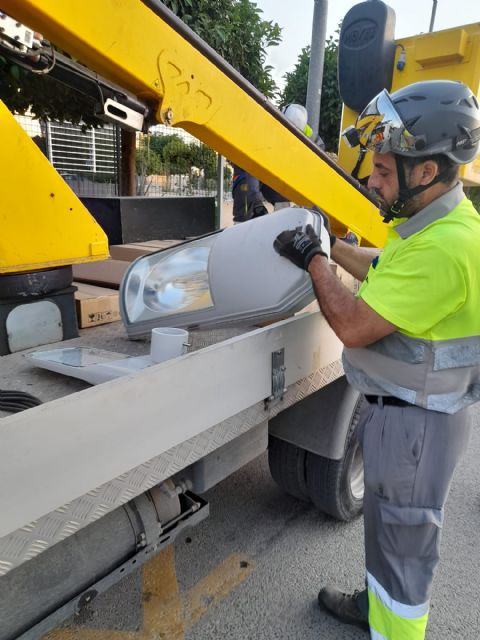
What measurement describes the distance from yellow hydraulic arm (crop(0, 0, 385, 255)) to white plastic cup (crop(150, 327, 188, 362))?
0.85 meters

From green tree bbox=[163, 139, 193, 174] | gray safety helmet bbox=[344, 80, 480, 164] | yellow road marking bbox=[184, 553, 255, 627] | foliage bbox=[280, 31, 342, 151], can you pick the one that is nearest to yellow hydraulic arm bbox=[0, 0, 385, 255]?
gray safety helmet bbox=[344, 80, 480, 164]

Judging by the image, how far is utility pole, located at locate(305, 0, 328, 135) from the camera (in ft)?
19.6

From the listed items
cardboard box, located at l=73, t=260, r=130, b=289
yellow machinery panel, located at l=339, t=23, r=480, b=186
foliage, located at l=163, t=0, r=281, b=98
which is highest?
foliage, located at l=163, t=0, r=281, b=98

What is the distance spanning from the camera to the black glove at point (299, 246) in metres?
1.81

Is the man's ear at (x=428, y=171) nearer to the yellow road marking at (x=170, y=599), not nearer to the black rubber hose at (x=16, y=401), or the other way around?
the black rubber hose at (x=16, y=401)

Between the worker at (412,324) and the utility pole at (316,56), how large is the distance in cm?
450

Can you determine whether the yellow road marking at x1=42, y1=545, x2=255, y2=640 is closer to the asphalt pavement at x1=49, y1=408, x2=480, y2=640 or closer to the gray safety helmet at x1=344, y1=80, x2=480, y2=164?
the asphalt pavement at x1=49, y1=408, x2=480, y2=640

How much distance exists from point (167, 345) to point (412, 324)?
2.77ft

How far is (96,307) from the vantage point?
8.00 ft

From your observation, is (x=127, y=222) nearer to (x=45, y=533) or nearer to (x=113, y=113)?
(x=113, y=113)

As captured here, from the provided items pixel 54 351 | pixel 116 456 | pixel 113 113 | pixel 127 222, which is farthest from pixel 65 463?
pixel 127 222

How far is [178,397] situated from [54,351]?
741mm

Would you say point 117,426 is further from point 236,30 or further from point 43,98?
point 236,30

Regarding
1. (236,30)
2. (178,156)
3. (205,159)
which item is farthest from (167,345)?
(178,156)
